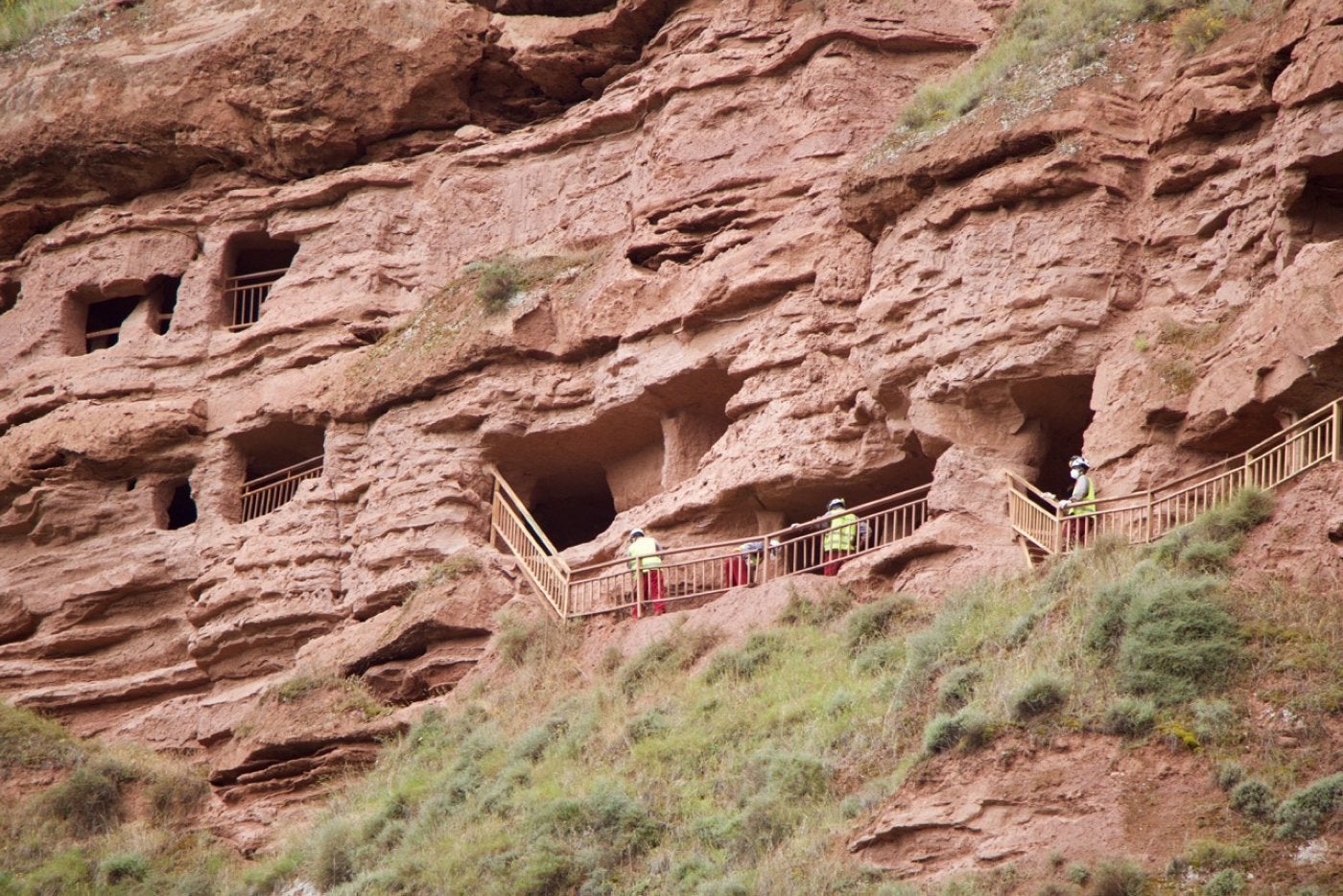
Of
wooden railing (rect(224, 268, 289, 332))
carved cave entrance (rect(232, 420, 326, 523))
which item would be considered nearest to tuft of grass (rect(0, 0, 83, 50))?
wooden railing (rect(224, 268, 289, 332))

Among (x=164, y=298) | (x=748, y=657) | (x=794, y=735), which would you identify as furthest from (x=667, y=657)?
(x=164, y=298)

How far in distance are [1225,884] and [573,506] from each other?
16.2 metres

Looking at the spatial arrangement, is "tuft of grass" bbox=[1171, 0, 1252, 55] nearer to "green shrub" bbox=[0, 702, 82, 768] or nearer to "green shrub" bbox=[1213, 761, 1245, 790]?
"green shrub" bbox=[1213, 761, 1245, 790]

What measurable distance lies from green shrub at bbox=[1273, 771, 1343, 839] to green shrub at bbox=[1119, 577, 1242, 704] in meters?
1.58

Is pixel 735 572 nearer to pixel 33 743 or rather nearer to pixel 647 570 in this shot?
pixel 647 570

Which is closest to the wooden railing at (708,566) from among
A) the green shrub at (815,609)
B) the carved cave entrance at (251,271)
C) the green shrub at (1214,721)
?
the green shrub at (815,609)

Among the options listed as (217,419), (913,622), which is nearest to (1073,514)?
(913,622)

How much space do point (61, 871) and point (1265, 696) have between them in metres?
14.6

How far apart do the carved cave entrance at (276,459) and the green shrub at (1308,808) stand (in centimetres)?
1737

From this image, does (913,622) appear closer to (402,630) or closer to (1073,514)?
(1073,514)

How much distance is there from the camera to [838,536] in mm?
24906

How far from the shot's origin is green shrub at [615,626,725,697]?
78.1 ft

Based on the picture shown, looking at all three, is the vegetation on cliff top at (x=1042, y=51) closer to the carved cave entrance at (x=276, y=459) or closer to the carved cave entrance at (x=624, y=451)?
the carved cave entrance at (x=624, y=451)

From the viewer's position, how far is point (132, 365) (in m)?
33.2
